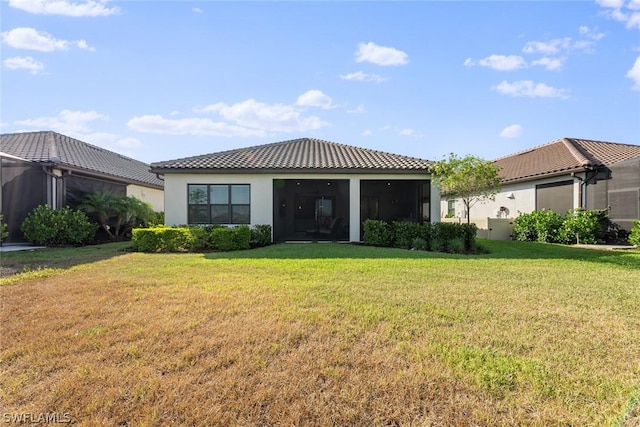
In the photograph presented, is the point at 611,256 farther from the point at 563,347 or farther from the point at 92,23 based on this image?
the point at 92,23

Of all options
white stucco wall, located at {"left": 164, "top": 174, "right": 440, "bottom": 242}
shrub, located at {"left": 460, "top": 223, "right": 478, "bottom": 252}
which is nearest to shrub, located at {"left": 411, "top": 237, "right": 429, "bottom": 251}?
shrub, located at {"left": 460, "top": 223, "right": 478, "bottom": 252}

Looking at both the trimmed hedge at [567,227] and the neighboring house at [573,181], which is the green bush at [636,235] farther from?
the neighboring house at [573,181]

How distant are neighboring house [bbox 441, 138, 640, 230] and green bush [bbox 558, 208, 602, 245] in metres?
0.82

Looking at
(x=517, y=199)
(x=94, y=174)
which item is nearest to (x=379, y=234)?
(x=517, y=199)

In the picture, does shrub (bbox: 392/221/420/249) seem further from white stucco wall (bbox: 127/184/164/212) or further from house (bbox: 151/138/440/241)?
white stucco wall (bbox: 127/184/164/212)

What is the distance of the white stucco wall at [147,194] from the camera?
57.8 feet

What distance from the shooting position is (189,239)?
1105cm

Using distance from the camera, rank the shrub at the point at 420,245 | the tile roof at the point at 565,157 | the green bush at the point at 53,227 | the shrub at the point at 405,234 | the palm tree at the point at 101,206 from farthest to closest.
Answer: the tile roof at the point at 565,157 < the palm tree at the point at 101,206 < the green bush at the point at 53,227 < the shrub at the point at 405,234 < the shrub at the point at 420,245

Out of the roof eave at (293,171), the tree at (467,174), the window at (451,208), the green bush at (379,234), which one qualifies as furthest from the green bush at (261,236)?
the window at (451,208)

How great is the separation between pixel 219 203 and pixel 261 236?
244 cm

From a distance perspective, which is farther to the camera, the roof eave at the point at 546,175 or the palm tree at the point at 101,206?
the roof eave at the point at 546,175

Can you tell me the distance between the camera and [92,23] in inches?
338

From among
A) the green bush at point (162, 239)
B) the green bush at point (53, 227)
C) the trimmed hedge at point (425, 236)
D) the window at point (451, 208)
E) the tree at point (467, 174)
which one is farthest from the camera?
the window at point (451, 208)

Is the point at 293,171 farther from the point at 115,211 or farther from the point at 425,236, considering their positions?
the point at 115,211
